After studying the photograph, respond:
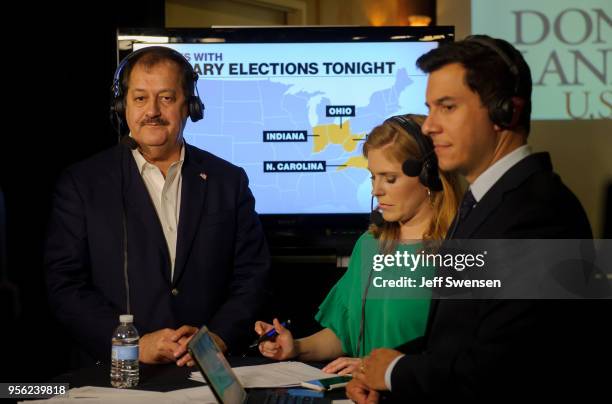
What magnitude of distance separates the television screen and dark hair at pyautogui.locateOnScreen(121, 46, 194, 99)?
0.97 m

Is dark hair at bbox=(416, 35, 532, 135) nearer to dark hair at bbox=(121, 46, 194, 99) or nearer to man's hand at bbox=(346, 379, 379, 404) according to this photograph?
man's hand at bbox=(346, 379, 379, 404)

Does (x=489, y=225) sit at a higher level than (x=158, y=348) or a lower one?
higher

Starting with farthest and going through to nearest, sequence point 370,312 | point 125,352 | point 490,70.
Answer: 1. point 370,312
2. point 125,352
3. point 490,70

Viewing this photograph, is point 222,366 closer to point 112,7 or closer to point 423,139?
point 423,139

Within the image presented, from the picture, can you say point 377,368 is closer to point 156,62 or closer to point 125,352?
point 125,352

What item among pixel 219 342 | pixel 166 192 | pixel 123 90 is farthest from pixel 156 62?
pixel 219 342

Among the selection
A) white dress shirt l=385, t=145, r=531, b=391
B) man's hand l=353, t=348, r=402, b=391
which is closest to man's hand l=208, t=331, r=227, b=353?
man's hand l=353, t=348, r=402, b=391

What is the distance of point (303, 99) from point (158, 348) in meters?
1.65

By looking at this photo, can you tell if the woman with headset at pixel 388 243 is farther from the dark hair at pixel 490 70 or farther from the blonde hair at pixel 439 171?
the dark hair at pixel 490 70

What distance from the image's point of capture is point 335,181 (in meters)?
3.82

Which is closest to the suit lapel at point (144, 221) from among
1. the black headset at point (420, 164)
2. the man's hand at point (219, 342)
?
the man's hand at point (219, 342)

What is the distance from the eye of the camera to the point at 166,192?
9.32 feet

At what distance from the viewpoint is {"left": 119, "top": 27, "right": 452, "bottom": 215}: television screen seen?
12.4ft

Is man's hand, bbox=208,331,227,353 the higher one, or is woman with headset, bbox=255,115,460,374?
woman with headset, bbox=255,115,460,374
